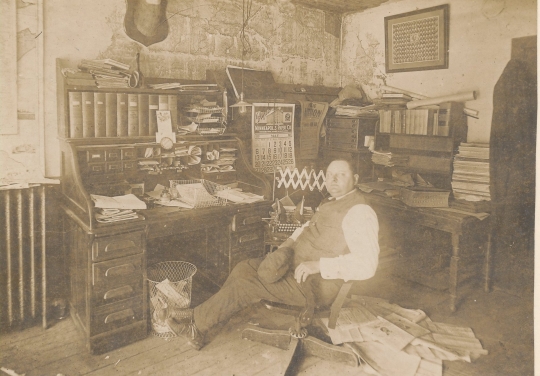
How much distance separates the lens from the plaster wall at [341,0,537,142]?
13.2 ft

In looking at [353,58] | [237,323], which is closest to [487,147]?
[353,58]

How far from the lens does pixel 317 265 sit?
9.07ft

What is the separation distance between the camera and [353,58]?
5.42m

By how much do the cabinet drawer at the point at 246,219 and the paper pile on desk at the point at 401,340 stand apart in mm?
984

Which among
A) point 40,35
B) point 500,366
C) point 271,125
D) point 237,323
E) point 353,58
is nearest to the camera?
point 500,366

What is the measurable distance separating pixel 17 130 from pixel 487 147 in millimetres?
4013

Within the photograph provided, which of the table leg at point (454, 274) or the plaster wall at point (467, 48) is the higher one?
the plaster wall at point (467, 48)

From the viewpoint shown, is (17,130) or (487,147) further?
(487,147)

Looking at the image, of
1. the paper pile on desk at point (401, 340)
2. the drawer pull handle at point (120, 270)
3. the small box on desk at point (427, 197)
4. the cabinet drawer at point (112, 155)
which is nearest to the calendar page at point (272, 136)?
the small box on desk at point (427, 197)

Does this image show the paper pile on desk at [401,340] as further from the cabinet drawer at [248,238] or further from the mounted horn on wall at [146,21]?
the mounted horn on wall at [146,21]

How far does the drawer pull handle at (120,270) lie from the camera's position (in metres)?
2.98

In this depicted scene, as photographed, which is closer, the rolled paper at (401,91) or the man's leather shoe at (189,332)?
the man's leather shoe at (189,332)

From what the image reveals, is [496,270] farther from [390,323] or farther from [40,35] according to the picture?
[40,35]

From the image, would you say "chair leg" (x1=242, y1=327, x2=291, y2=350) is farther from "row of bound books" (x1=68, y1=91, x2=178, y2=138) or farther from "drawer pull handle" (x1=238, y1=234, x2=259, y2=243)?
"row of bound books" (x1=68, y1=91, x2=178, y2=138)
